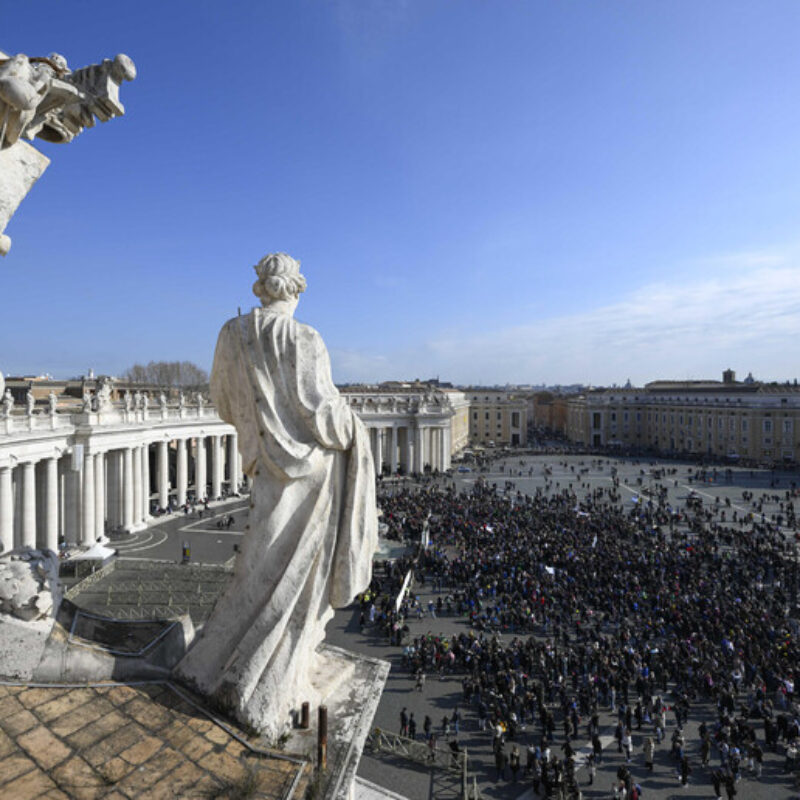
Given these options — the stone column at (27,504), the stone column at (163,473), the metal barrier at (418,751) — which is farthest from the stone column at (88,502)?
the metal barrier at (418,751)

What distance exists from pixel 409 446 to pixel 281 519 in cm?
7161

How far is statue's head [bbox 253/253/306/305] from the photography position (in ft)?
17.1

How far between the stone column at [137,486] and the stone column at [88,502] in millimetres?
4632

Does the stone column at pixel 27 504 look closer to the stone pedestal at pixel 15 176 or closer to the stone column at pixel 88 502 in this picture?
the stone column at pixel 88 502

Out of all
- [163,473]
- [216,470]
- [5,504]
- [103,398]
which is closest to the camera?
[5,504]

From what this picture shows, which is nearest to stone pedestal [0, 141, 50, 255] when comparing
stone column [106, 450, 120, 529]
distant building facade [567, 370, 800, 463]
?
stone column [106, 450, 120, 529]

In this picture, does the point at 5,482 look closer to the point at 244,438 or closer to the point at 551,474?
the point at 244,438

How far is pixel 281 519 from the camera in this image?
15.7 ft

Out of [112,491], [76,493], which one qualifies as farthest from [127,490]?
[76,493]

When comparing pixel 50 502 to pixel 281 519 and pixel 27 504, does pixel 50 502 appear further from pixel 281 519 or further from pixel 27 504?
pixel 281 519

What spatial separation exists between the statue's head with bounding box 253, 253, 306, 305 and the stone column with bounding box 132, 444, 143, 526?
39.3 m

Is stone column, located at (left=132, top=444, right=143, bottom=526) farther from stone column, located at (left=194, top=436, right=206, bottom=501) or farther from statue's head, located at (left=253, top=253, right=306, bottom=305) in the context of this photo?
statue's head, located at (left=253, top=253, right=306, bottom=305)

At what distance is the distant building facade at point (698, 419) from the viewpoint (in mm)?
90000

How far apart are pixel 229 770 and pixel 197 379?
123946mm
